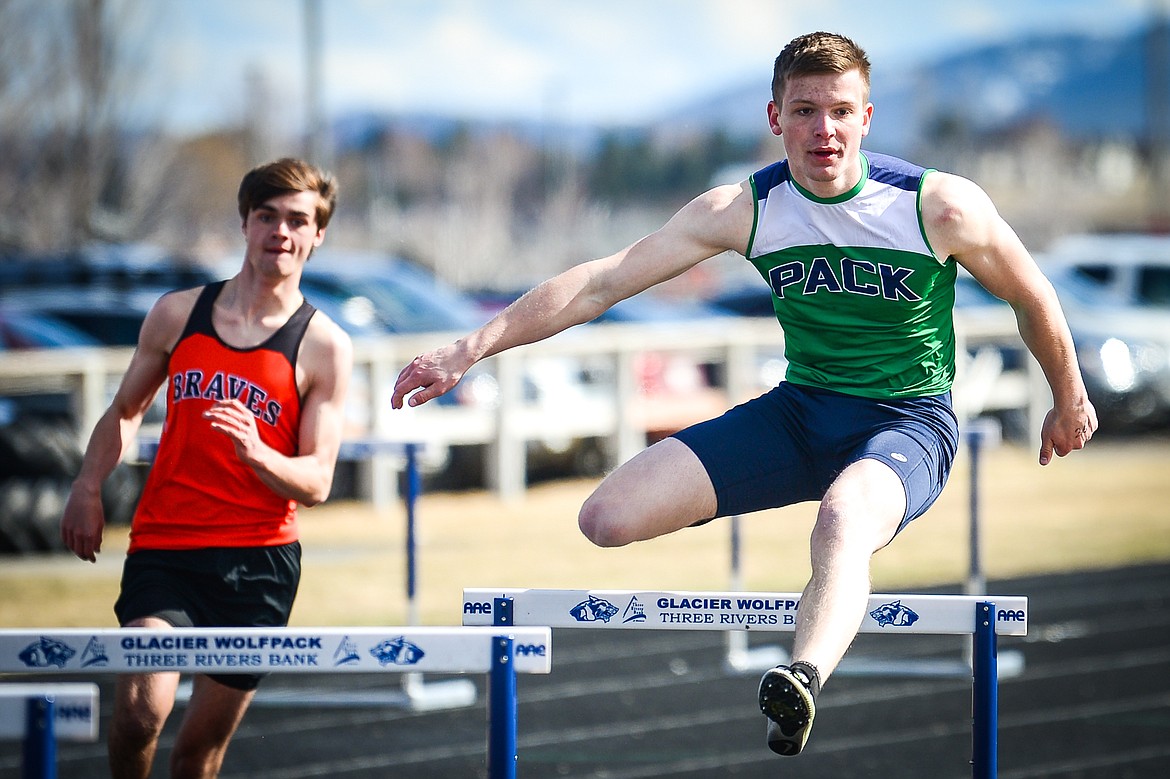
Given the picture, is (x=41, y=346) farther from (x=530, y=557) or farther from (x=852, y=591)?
(x=852, y=591)

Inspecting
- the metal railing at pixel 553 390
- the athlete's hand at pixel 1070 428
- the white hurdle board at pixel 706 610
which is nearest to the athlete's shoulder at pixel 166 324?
the white hurdle board at pixel 706 610

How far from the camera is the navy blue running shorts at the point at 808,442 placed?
385 cm

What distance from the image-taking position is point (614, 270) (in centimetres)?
388

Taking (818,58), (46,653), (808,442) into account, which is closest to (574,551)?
(808,442)

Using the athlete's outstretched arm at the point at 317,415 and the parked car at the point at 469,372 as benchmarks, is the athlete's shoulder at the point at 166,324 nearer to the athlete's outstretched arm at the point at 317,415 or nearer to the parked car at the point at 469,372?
the athlete's outstretched arm at the point at 317,415

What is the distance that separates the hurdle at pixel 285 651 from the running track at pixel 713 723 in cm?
274

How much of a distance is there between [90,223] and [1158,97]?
2890 centimetres

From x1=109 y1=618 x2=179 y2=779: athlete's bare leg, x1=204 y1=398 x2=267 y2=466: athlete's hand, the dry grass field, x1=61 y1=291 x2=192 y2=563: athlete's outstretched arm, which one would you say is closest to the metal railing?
the dry grass field

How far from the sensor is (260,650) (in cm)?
309

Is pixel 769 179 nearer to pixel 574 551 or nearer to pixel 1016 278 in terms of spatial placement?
pixel 1016 278

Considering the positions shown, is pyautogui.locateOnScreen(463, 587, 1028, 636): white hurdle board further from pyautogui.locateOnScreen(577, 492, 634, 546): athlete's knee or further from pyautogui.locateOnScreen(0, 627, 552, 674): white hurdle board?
pyautogui.locateOnScreen(0, 627, 552, 674): white hurdle board

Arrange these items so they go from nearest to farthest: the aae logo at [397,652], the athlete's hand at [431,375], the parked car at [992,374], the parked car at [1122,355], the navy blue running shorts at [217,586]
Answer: the aae logo at [397,652], the athlete's hand at [431,375], the navy blue running shorts at [217,586], the parked car at [992,374], the parked car at [1122,355]

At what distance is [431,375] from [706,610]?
35.3 inches

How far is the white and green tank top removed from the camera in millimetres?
3727
